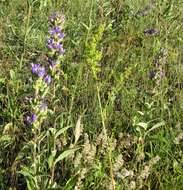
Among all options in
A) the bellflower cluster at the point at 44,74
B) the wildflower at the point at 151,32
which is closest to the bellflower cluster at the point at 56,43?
the bellflower cluster at the point at 44,74

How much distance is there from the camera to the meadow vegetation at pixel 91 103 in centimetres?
218

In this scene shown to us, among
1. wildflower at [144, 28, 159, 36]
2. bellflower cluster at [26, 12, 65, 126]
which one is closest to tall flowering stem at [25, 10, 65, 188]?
bellflower cluster at [26, 12, 65, 126]

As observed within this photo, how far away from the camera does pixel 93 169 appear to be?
2316 millimetres

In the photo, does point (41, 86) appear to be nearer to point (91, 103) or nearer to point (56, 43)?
point (56, 43)

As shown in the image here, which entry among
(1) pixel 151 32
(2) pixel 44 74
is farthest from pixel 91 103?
(1) pixel 151 32

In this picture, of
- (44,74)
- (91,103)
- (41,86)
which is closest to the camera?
(41,86)

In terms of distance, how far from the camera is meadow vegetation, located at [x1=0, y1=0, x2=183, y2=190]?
2.18 metres

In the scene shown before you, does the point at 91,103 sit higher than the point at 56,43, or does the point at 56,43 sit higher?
the point at 56,43

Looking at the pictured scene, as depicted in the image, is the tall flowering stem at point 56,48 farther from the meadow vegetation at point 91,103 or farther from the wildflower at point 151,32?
the wildflower at point 151,32

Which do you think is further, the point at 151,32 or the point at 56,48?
the point at 151,32

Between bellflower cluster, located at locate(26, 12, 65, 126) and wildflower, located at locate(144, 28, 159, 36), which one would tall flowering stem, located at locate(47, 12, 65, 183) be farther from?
wildflower, located at locate(144, 28, 159, 36)

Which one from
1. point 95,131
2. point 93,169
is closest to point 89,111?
point 95,131

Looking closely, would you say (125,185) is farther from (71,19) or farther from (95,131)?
(71,19)

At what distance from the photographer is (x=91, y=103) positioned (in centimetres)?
288
